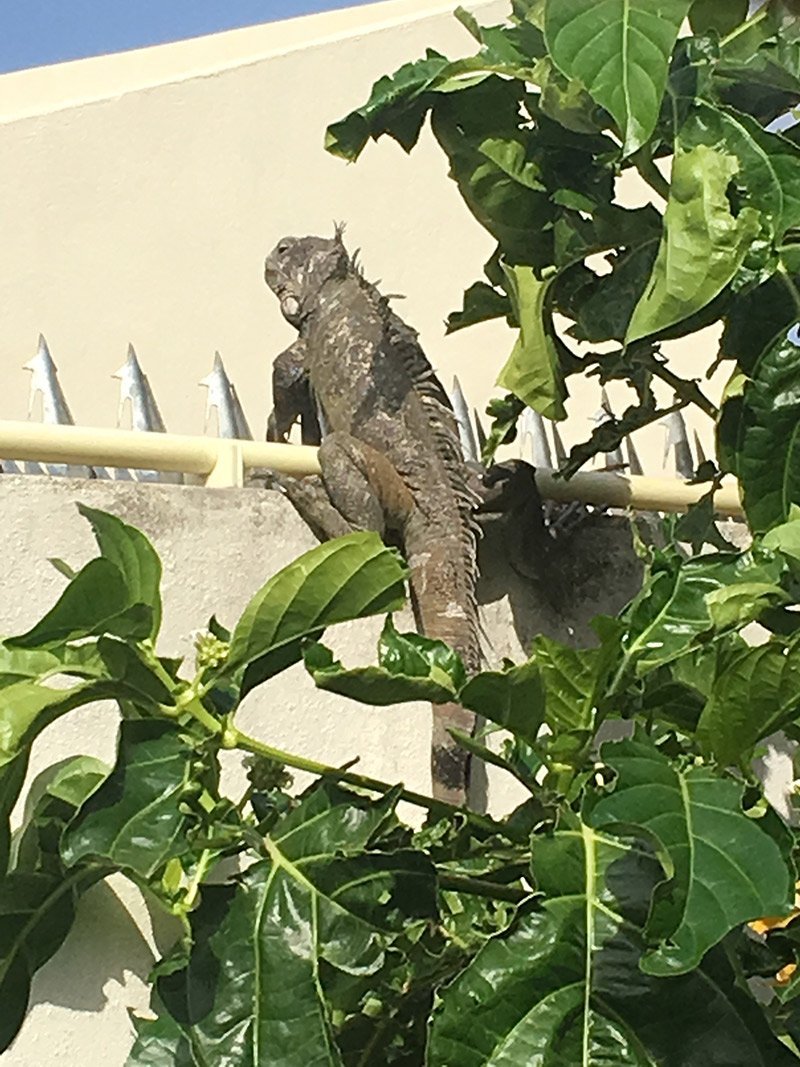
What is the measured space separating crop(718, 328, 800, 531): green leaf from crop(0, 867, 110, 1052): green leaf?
707mm

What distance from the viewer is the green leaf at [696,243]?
143 cm

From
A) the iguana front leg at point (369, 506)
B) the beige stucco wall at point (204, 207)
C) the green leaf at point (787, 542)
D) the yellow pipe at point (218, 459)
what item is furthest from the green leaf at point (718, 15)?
the beige stucco wall at point (204, 207)

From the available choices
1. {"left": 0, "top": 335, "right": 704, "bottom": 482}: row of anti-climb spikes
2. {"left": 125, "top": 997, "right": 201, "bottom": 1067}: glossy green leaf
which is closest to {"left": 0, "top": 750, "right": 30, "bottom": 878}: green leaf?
{"left": 125, "top": 997, "right": 201, "bottom": 1067}: glossy green leaf

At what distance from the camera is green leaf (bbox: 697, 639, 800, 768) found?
128 centimetres

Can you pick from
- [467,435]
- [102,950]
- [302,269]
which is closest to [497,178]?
[102,950]

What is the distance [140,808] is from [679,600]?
0.50m

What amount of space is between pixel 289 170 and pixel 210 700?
15.9ft

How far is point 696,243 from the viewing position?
56.9 inches

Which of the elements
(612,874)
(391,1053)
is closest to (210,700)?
(612,874)

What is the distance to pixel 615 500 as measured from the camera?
2627 millimetres

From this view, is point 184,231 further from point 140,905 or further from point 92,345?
point 140,905

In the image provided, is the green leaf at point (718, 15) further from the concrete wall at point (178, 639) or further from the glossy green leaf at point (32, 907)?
the glossy green leaf at point (32, 907)

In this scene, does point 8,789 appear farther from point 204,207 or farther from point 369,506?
point 204,207

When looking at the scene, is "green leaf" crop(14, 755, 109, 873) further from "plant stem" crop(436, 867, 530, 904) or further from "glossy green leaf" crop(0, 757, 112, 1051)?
"plant stem" crop(436, 867, 530, 904)
